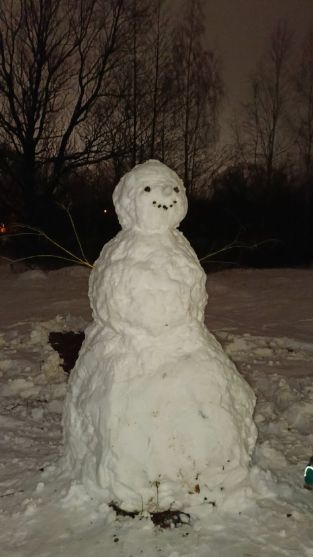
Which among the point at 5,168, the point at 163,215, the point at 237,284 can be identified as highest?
the point at 5,168

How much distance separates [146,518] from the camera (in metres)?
3.20

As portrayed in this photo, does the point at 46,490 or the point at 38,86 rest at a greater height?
the point at 38,86

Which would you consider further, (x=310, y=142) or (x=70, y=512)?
(x=310, y=142)

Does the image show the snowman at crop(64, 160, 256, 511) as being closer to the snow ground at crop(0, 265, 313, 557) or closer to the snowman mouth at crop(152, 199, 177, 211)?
the snowman mouth at crop(152, 199, 177, 211)

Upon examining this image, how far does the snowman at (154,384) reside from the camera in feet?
10.5

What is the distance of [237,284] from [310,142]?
275 inches

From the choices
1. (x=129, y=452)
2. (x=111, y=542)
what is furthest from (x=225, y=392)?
(x=111, y=542)

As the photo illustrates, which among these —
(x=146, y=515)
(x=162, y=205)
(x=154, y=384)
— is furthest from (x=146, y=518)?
(x=162, y=205)

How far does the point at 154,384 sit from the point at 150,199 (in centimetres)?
118

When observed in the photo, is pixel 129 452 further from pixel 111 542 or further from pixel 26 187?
pixel 26 187

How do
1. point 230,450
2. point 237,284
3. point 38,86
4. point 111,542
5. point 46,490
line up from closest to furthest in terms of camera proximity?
1. point 111,542
2. point 230,450
3. point 46,490
4. point 237,284
5. point 38,86

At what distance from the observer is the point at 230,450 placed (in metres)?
3.30

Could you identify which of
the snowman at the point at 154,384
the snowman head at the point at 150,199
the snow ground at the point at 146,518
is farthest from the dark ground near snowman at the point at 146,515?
the snowman head at the point at 150,199

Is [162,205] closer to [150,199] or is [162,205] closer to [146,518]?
[150,199]
